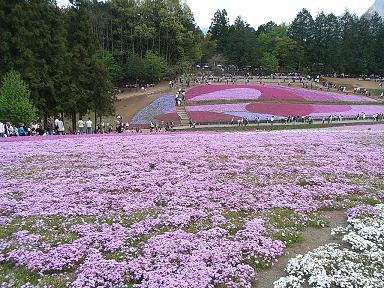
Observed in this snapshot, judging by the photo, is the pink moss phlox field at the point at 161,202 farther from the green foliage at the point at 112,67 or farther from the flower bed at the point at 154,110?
the green foliage at the point at 112,67

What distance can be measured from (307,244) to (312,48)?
322 ft

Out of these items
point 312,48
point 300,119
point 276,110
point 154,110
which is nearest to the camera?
point 300,119

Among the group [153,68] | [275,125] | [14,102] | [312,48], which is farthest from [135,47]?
[14,102]

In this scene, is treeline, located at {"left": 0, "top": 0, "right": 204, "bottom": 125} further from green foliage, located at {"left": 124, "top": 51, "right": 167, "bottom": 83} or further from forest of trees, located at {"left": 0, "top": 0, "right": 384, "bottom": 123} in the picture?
green foliage, located at {"left": 124, "top": 51, "right": 167, "bottom": 83}

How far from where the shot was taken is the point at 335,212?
13398 mm

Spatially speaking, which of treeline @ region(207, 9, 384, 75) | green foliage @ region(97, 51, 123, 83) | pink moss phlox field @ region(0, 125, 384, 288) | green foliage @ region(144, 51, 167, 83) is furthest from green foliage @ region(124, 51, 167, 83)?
pink moss phlox field @ region(0, 125, 384, 288)

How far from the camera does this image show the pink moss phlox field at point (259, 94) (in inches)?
2488

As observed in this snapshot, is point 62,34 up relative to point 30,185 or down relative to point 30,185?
up

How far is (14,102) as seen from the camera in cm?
3092

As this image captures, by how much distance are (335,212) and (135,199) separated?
713 cm

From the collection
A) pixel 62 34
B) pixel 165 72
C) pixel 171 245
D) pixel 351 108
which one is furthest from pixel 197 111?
pixel 171 245

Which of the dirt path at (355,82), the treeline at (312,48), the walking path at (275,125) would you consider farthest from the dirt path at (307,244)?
the treeline at (312,48)

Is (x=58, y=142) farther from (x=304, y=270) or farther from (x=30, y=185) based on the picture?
(x=304, y=270)

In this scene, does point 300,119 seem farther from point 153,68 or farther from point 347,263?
point 347,263
